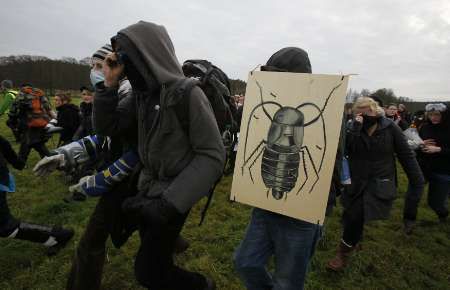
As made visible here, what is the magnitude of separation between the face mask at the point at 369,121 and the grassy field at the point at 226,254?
1.59 m

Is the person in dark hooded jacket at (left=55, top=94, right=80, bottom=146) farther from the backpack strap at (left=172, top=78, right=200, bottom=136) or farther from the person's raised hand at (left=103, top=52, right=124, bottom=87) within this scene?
the backpack strap at (left=172, top=78, right=200, bottom=136)

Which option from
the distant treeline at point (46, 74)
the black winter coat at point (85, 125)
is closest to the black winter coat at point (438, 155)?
the black winter coat at point (85, 125)

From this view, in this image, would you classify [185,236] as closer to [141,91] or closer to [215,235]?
[215,235]

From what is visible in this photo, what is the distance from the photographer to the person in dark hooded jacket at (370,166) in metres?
3.15

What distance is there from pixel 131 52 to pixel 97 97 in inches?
15.8

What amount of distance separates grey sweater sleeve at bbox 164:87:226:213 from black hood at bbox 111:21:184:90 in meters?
0.22

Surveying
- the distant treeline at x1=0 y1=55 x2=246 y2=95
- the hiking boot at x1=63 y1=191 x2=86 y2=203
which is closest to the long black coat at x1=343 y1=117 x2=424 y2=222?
the hiking boot at x1=63 y1=191 x2=86 y2=203

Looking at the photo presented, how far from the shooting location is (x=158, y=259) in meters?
1.97

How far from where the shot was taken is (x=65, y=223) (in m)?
4.28

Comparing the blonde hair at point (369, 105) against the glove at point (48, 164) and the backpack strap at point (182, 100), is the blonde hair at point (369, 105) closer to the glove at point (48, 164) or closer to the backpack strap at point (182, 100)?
the backpack strap at point (182, 100)

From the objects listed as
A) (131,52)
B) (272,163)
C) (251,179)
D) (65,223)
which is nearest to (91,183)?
(131,52)

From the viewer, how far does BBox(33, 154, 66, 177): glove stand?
6.88ft

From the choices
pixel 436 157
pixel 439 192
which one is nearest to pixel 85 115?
pixel 436 157

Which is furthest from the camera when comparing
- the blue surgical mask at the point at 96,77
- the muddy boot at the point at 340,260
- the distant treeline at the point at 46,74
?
the distant treeline at the point at 46,74
